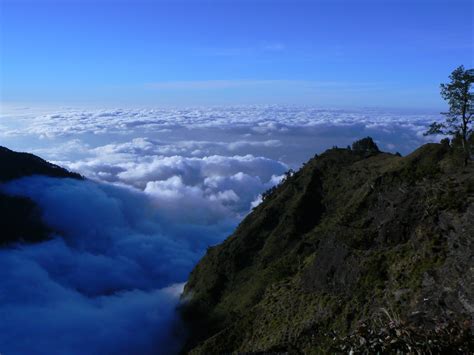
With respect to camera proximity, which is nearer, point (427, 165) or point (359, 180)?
point (427, 165)

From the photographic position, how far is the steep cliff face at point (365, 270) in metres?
21.3

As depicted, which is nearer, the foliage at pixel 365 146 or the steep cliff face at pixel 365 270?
the steep cliff face at pixel 365 270

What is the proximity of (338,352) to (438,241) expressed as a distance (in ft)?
62.3

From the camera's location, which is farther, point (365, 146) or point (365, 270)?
point (365, 146)

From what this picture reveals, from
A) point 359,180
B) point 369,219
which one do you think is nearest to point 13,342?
point 359,180

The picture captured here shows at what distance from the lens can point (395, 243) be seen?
1308 inches

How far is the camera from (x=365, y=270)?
106 feet

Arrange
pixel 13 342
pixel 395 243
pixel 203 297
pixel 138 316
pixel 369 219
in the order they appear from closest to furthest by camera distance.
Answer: pixel 395 243, pixel 369 219, pixel 203 297, pixel 13 342, pixel 138 316

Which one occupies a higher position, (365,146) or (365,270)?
(365,146)

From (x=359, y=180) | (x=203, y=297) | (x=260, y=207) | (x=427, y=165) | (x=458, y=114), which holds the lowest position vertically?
(x=203, y=297)

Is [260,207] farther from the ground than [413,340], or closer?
closer

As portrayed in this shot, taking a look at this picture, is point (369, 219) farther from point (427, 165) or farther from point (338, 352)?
point (338, 352)

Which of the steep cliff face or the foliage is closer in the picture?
the steep cliff face

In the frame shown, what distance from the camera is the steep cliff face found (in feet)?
70.0
